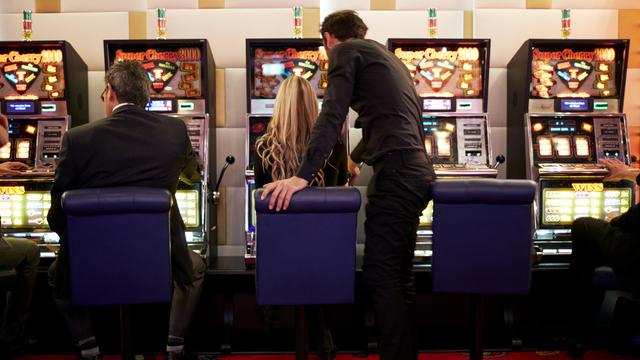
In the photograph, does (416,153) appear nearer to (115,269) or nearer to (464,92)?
(115,269)

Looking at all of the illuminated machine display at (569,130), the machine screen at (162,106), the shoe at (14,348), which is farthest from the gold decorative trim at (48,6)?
the illuminated machine display at (569,130)

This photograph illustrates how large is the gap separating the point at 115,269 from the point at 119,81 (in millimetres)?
864

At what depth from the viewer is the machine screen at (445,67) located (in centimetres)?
398

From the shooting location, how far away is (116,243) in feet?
7.48

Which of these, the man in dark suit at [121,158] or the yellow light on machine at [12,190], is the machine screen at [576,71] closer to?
the man in dark suit at [121,158]

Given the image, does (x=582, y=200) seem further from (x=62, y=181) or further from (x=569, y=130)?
(x=62, y=181)

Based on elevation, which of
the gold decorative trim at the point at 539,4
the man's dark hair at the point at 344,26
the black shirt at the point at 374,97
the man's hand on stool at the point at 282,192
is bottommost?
the man's hand on stool at the point at 282,192

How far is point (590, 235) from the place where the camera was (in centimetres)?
329

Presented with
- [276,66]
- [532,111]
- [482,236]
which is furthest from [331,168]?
[532,111]

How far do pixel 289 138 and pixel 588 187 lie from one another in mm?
2050

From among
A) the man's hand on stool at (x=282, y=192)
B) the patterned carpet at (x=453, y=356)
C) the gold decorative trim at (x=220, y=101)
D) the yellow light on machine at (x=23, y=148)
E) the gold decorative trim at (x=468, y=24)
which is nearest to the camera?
the man's hand on stool at (x=282, y=192)

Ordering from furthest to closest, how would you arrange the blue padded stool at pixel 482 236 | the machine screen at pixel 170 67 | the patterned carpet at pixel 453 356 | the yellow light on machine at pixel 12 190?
the machine screen at pixel 170 67 < the yellow light on machine at pixel 12 190 < the patterned carpet at pixel 453 356 < the blue padded stool at pixel 482 236

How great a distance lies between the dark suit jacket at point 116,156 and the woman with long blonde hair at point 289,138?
423 millimetres

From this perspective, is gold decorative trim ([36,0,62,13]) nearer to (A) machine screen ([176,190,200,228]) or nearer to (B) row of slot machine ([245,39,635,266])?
(B) row of slot machine ([245,39,635,266])
